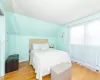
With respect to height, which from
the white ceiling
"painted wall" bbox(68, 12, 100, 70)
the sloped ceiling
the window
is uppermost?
the white ceiling

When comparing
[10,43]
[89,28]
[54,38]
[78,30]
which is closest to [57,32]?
[54,38]

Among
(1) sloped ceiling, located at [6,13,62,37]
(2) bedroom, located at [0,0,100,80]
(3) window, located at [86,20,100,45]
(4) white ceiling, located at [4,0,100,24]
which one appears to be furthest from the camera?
(1) sloped ceiling, located at [6,13,62,37]

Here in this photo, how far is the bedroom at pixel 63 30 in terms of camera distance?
195cm

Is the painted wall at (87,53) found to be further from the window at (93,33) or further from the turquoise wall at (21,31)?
the turquoise wall at (21,31)

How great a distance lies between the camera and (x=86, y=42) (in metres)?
2.84

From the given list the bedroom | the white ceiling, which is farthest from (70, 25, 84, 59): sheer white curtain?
the white ceiling

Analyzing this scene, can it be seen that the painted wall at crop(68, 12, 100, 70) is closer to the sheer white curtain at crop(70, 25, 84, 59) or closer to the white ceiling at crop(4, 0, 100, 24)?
the sheer white curtain at crop(70, 25, 84, 59)

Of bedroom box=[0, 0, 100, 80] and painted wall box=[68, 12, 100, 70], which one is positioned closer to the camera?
bedroom box=[0, 0, 100, 80]

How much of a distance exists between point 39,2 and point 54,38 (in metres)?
3.41

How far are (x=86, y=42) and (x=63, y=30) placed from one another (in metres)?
1.76

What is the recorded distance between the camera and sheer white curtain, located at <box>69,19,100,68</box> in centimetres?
248

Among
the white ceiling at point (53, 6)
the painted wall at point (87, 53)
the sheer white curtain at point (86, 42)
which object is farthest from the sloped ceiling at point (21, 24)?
the painted wall at point (87, 53)

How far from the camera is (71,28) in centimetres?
358

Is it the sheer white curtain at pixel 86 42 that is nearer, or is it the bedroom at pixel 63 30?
the bedroom at pixel 63 30
